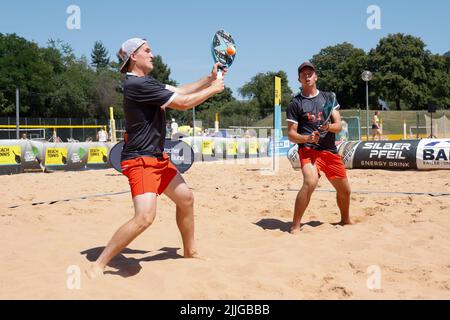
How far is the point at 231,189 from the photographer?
9281 mm

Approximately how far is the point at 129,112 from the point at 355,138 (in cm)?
2385

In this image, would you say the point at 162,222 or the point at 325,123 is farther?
the point at 162,222

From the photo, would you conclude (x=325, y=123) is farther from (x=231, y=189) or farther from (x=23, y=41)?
(x=23, y=41)

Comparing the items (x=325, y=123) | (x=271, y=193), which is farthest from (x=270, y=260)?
(x=271, y=193)

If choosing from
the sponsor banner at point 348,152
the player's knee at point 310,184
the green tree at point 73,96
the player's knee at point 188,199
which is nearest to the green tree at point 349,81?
the green tree at point 73,96

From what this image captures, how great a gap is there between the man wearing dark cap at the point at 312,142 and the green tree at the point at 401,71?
222 feet

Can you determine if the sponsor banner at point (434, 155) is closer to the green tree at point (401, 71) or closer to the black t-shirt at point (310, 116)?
the black t-shirt at point (310, 116)

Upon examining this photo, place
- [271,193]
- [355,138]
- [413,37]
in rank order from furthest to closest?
[413,37] < [355,138] < [271,193]

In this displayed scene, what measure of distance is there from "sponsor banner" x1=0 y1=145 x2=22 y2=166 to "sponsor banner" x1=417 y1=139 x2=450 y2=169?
427 inches

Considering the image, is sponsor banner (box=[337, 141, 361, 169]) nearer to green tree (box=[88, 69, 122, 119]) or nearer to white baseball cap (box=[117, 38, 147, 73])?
white baseball cap (box=[117, 38, 147, 73])

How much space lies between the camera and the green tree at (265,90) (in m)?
81.6
